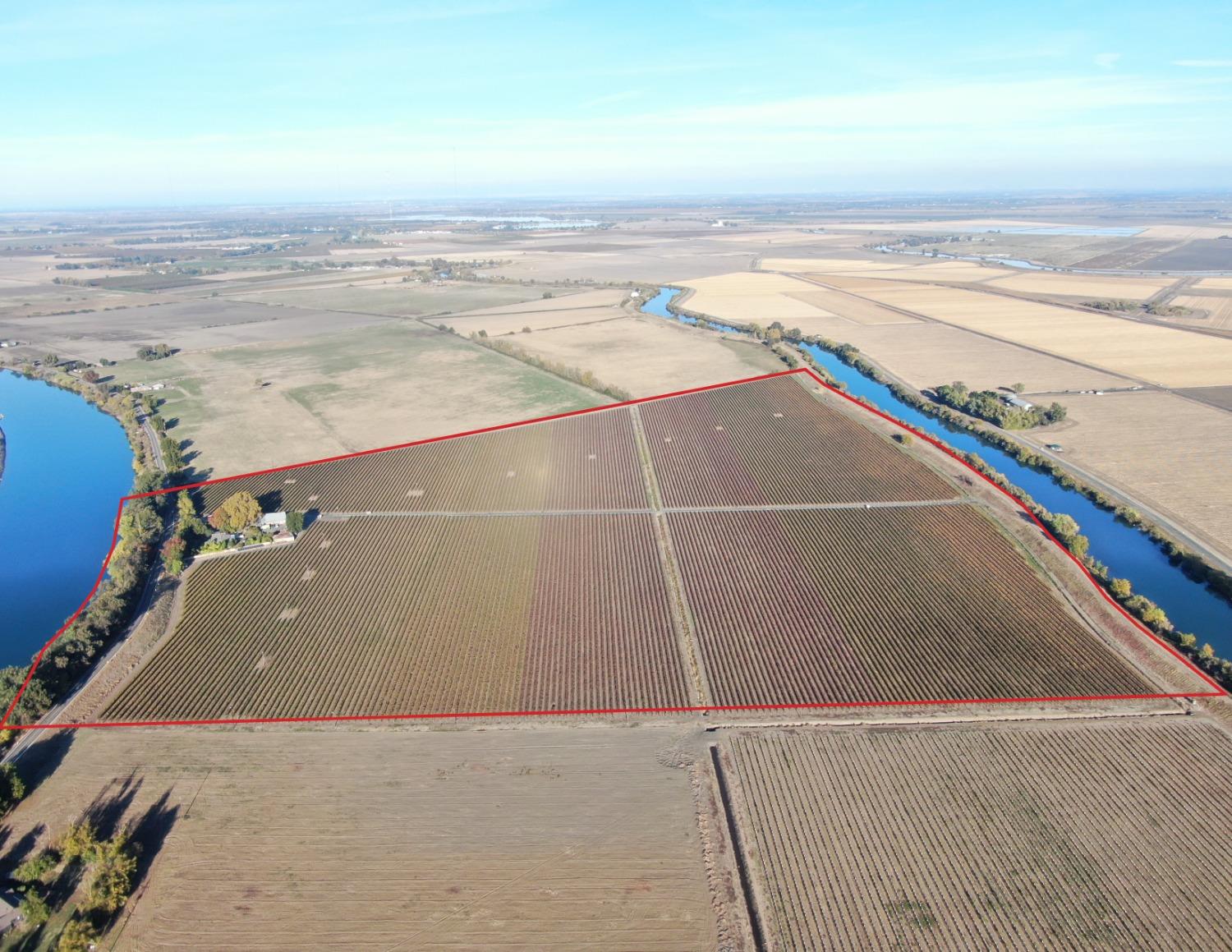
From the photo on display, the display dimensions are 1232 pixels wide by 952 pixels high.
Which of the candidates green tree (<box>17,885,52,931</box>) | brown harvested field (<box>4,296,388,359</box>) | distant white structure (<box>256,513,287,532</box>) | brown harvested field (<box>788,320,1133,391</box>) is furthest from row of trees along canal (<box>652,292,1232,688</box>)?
brown harvested field (<box>4,296,388,359</box>)

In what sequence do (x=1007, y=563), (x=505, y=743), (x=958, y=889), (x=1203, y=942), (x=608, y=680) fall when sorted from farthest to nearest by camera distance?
(x=1007, y=563)
(x=608, y=680)
(x=505, y=743)
(x=958, y=889)
(x=1203, y=942)

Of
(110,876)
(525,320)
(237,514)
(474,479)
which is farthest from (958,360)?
(110,876)

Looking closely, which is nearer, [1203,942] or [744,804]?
[1203,942]

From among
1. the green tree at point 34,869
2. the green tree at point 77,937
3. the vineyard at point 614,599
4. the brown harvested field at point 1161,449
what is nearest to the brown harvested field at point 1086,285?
the brown harvested field at point 1161,449

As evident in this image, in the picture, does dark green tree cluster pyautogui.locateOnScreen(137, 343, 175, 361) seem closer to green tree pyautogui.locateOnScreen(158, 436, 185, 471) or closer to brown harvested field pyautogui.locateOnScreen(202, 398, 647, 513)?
green tree pyautogui.locateOnScreen(158, 436, 185, 471)

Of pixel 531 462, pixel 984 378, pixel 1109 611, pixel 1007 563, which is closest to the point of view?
pixel 1109 611

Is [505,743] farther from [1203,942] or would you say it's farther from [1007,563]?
[1007,563]

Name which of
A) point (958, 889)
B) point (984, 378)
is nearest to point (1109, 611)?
point (958, 889)
